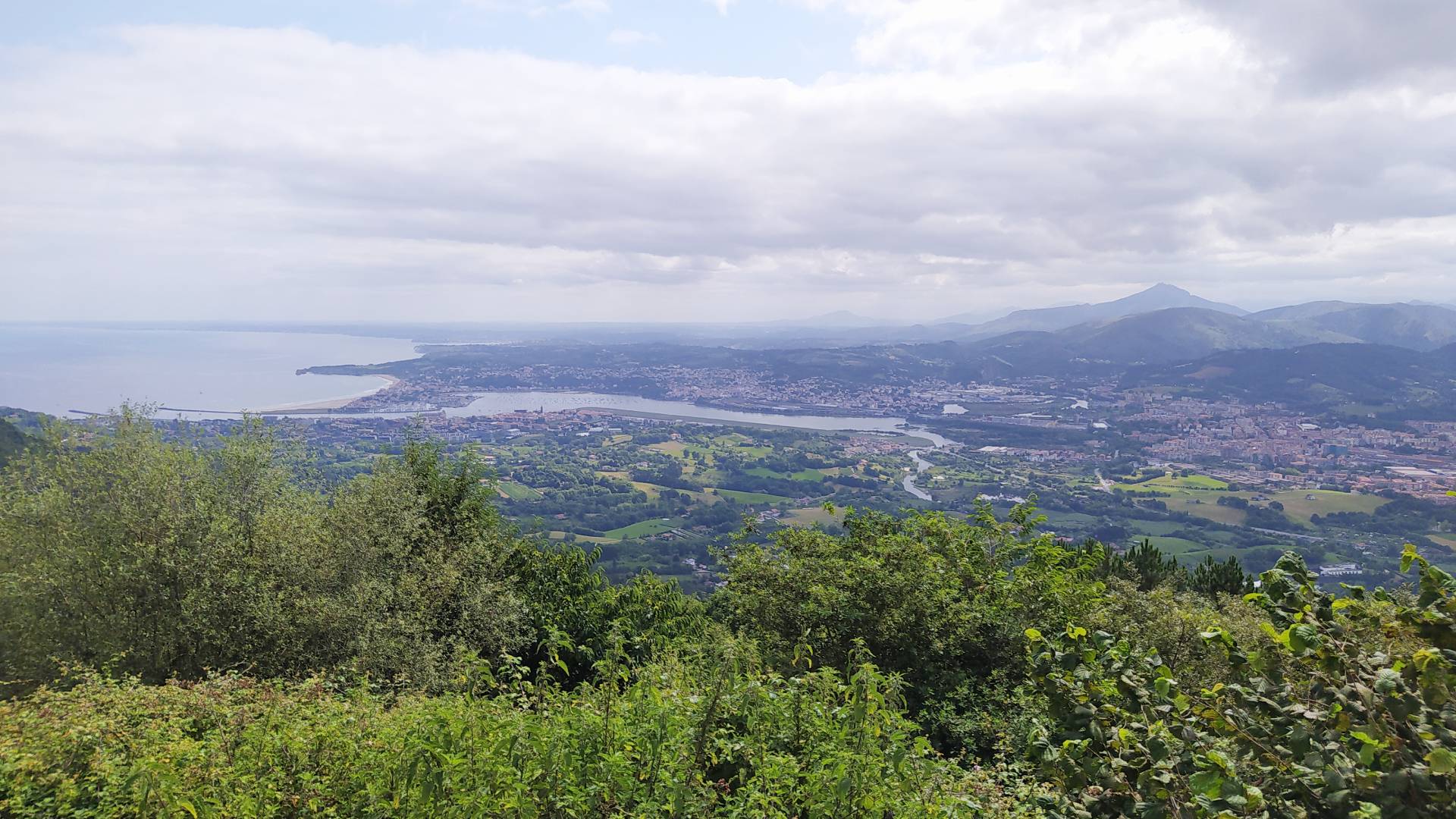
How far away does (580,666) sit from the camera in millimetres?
13219

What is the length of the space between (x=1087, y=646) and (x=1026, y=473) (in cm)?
8942

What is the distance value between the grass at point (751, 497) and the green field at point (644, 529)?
445 inches

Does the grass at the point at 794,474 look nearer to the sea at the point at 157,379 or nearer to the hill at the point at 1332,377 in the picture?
the sea at the point at 157,379

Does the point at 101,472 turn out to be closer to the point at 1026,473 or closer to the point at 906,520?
the point at 906,520

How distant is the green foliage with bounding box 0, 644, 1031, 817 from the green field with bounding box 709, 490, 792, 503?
206ft

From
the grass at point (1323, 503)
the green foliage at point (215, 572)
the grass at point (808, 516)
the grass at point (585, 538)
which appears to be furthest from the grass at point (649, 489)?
the grass at point (1323, 503)

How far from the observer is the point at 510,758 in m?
4.41

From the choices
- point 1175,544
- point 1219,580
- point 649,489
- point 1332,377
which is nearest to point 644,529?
point 649,489

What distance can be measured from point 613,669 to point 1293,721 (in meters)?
4.98

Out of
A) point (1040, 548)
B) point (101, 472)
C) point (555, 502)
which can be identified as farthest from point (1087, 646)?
point (555, 502)

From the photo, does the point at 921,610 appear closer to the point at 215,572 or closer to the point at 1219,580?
the point at 215,572

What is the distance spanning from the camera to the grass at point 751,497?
68688mm

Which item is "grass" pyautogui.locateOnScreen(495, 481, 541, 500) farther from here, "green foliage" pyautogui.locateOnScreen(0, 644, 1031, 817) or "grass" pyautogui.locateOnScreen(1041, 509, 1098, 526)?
"green foliage" pyautogui.locateOnScreen(0, 644, 1031, 817)

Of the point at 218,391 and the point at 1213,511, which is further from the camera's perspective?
the point at 218,391
